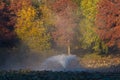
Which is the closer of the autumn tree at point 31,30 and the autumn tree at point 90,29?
the autumn tree at point 31,30

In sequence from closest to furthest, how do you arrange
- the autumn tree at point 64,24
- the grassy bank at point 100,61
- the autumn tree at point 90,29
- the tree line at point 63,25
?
the grassy bank at point 100,61, the tree line at point 63,25, the autumn tree at point 64,24, the autumn tree at point 90,29

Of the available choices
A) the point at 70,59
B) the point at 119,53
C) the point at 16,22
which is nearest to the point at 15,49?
the point at 16,22

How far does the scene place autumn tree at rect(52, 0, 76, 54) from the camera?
5184 centimetres

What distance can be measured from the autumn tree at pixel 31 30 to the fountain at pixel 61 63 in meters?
2.11

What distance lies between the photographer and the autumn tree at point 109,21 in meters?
50.5

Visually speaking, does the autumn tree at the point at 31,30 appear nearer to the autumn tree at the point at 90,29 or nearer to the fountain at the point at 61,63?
the fountain at the point at 61,63

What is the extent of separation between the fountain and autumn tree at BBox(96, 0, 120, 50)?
3.95m

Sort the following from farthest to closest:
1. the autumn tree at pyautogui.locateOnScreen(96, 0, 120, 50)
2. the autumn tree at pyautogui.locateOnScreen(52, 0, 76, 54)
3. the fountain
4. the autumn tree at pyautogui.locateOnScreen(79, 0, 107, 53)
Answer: the autumn tree at pyautogui.locateOnScreen(79, 0, 107, 53), the autumn tree at pyautogui.locateOnScreen(52, 0, 76, 54), the autumn tree at pyautogui.locateOnScreen(96, 0, 120, 50), the fountain

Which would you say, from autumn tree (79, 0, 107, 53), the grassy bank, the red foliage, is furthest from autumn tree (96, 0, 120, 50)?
the red foliage

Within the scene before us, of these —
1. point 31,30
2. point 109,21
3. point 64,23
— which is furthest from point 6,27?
point 109,21

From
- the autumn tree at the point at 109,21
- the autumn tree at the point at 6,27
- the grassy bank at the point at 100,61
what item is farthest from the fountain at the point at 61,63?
the autumn tree at the point at 6,27

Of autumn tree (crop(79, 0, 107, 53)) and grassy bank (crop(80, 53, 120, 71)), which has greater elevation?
autumn tree (crop(79, 0, 107, 53))

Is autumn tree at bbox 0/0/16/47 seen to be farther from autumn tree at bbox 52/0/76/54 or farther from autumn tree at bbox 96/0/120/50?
autumn tree at bbox 96/0/120/50

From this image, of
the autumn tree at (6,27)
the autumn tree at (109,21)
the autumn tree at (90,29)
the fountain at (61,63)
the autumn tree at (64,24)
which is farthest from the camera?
the autumn tree at (90,29)
